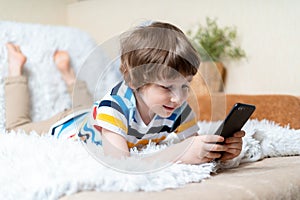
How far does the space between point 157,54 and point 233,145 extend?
23 cm

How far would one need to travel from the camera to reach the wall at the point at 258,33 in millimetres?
1591

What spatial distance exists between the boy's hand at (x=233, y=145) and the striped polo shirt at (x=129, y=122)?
0.15 m

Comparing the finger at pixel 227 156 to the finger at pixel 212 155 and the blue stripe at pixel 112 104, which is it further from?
the blue stripe at pixel 112 104

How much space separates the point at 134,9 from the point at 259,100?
0.93 m

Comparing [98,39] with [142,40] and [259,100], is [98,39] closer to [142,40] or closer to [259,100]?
[259,100]

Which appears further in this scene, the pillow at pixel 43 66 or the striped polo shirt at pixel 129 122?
the pillow at pixel 43 66

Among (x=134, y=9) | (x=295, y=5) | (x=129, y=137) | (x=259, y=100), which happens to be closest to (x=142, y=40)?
(x=129, y=137)

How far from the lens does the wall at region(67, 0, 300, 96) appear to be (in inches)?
62.6

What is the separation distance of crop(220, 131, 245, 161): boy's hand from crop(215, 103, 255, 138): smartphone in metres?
0.01

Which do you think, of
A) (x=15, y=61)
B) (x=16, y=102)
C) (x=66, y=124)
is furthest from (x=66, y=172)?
(x=15, y=61)

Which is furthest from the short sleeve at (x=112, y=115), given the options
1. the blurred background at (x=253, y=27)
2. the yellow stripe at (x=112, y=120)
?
the blurred background at (x=253, y=27)

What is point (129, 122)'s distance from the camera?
37.9 inches

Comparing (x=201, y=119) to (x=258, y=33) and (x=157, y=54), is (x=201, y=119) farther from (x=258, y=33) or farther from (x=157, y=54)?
(x=157, y=54)

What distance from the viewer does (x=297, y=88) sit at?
1.58m
